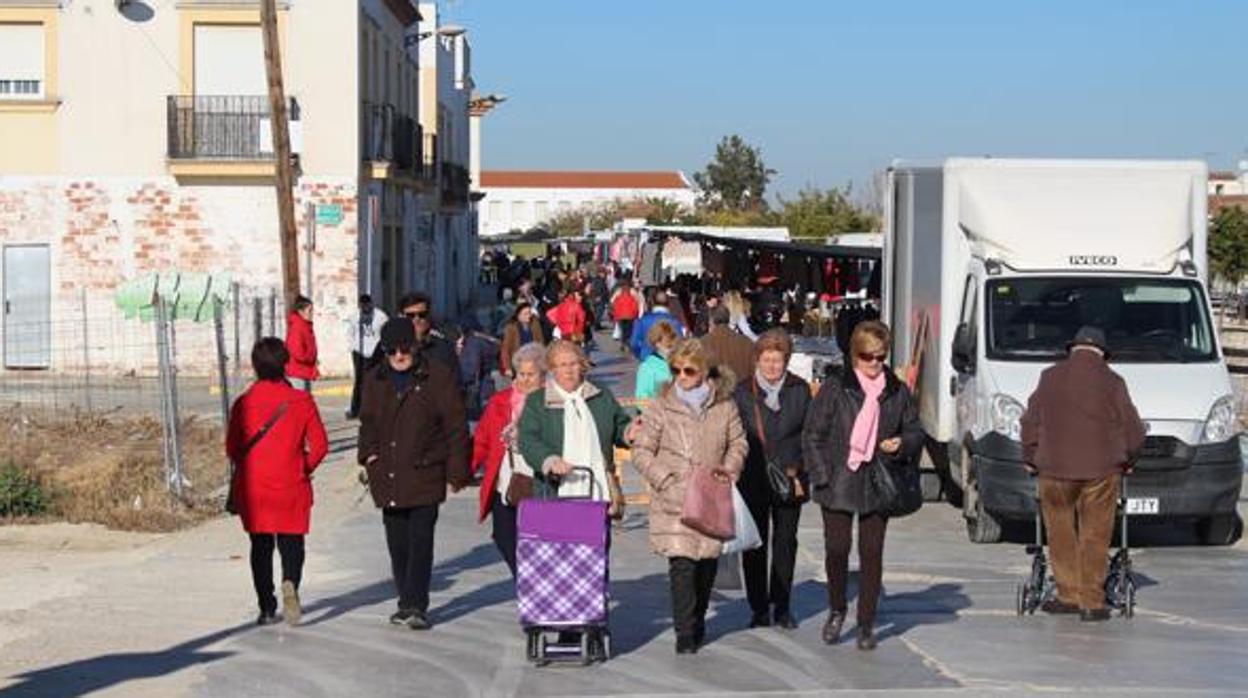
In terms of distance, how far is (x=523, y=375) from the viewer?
459 inches

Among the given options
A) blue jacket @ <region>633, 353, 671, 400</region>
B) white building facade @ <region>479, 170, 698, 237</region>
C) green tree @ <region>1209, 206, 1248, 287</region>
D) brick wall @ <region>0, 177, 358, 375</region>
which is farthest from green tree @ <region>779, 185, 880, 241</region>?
white building facade @ <region>479, 170, 698, 237</region>

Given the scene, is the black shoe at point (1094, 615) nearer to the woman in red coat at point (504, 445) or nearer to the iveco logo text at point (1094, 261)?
the woman in red coat at point (504, 445)

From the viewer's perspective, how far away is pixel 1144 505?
48.4 ft

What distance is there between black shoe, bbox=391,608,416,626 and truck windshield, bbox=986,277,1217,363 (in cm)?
575

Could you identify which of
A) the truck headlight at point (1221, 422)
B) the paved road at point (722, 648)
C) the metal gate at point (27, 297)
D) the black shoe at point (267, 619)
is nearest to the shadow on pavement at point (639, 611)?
the paved road at point (722, 648)

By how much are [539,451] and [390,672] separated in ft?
4.48

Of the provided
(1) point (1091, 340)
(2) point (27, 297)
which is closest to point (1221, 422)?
(1) point (1091, 340)

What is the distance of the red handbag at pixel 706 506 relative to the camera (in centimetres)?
1045

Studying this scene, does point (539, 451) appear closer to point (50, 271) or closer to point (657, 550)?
point (657, 550)

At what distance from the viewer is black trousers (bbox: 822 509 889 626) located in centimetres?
1086

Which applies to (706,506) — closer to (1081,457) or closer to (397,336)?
(397,336)

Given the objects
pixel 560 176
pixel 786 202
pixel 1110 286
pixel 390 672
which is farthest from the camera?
pixel 560 176

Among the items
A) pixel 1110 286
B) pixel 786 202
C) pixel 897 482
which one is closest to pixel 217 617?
pixel 897 482

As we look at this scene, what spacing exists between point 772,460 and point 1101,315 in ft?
17.3
